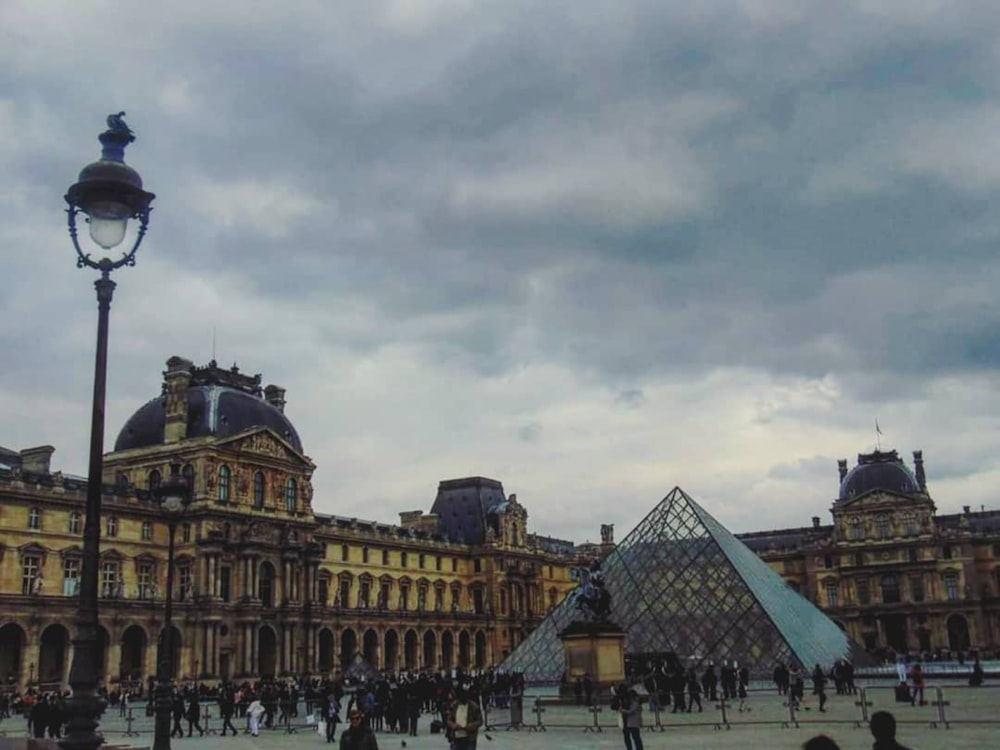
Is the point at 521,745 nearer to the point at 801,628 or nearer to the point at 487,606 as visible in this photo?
the point at 801,628

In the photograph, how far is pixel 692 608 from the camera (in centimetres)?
4197

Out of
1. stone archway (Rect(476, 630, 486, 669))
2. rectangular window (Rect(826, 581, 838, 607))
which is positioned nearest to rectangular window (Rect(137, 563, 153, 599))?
stone archway (Rect(476, 630, 486, 669))

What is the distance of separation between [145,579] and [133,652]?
12.0 ft

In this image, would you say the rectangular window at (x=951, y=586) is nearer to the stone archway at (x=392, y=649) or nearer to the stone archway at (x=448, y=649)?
the stone archway at (x=448, y=649)

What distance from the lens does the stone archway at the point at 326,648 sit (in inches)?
2616

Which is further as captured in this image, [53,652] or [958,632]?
[958,632]

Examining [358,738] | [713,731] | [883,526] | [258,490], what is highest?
[258,490]

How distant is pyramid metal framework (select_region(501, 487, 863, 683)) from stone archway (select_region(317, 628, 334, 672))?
2556 cm

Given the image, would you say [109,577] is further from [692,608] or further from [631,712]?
[631,712]

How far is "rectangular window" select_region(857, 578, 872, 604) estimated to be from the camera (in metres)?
86.2

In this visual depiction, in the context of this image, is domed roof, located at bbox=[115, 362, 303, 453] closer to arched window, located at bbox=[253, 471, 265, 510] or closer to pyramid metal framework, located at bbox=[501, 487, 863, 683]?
arched window, located at bbox=[253, 471, 265, 510]

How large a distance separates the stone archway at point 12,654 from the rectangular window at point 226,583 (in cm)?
1047

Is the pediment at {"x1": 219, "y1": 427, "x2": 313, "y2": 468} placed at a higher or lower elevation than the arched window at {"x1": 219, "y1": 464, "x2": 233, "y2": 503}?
higher

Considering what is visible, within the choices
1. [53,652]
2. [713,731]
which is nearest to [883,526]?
[53,652]
